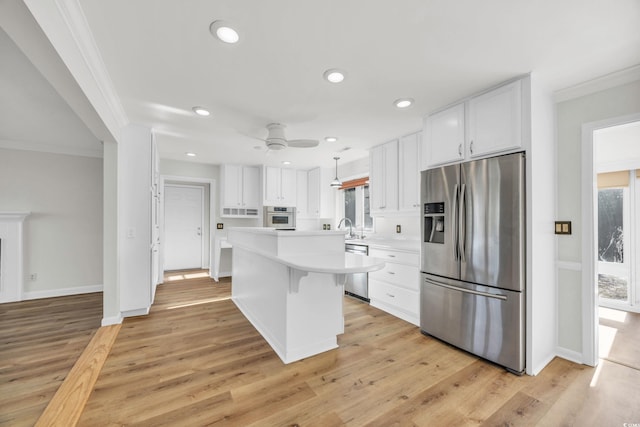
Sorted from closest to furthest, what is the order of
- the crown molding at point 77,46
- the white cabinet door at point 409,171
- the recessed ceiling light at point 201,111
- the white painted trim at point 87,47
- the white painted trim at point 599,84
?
1. the crown molding at point 77,46
2. the white painted trim at point 87,47
3. the white painted trim at point 599,84
4. the recessed ceiling light at point 201,111
5. the white cabinet door at point 409,171

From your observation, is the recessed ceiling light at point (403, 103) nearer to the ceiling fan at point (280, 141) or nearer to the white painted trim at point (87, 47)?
the ceiling fan at point (280, 141)

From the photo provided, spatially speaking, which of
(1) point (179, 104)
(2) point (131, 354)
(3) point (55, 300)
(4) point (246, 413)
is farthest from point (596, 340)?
(3) point (55, 300)

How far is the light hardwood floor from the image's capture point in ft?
5.47

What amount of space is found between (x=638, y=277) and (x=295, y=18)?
198 inches

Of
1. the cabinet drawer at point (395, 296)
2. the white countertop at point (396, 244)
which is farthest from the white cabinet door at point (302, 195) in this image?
the cabinet drawer at point (395, 296)

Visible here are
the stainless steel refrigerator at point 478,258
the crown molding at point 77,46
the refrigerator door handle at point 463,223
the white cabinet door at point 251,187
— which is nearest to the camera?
the crown molding at point 77,46

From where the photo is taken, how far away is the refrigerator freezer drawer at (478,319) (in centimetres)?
214

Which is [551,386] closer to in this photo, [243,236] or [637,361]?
[637,361]

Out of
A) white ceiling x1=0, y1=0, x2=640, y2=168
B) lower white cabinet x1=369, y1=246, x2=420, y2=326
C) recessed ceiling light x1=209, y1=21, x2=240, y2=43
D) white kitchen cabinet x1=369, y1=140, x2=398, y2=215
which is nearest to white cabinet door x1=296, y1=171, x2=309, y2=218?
white kitchen cabinet x1=369, y1=140, x2=398, y2=215

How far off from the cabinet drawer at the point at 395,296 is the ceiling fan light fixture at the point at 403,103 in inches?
80.1

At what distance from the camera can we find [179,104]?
2.71 m

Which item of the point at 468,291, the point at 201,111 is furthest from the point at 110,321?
the point at 468,291

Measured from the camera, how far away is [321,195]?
18.6 feet

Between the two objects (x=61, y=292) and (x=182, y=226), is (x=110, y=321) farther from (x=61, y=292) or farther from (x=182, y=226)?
(x=182, y=226)
